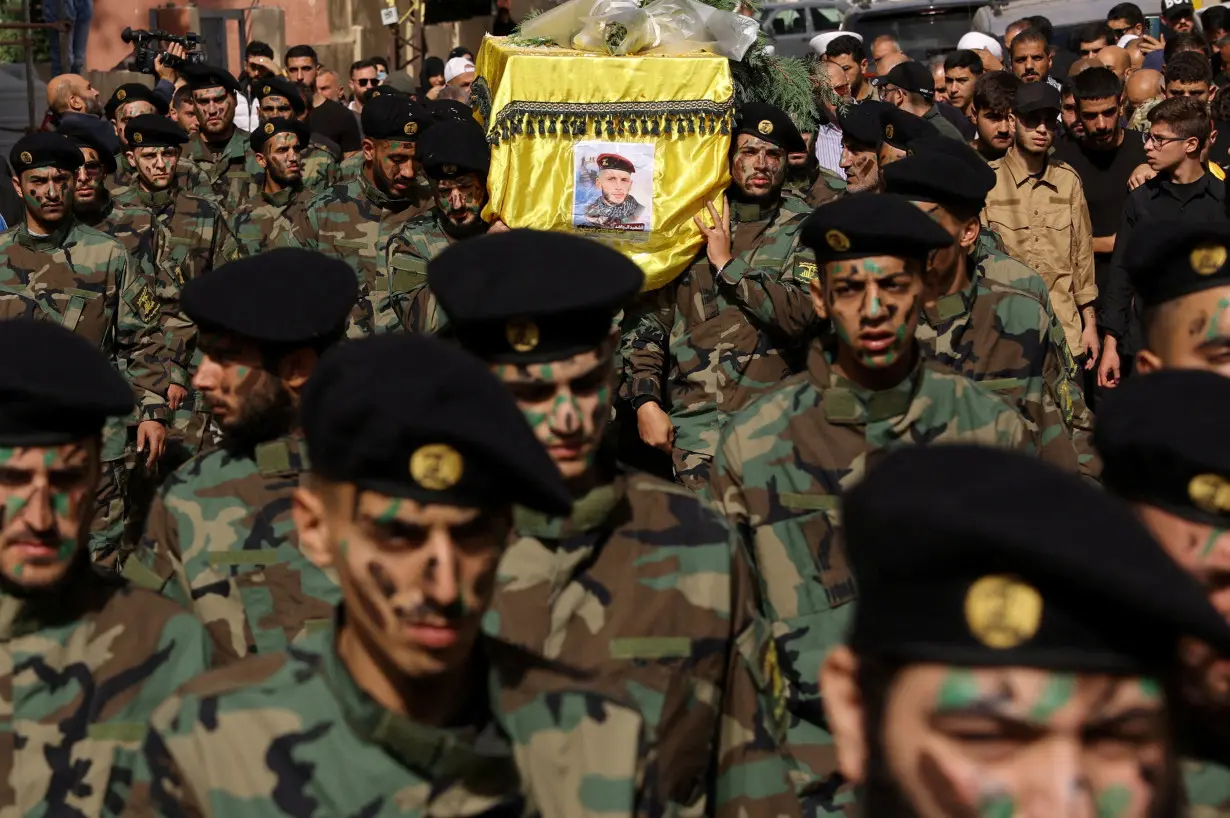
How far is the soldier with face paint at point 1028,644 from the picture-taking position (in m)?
2.37

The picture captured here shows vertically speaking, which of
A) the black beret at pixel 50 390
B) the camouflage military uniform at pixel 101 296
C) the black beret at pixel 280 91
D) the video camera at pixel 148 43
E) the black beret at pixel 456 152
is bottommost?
the video camera at pixel 148 43

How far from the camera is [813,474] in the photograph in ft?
19.2

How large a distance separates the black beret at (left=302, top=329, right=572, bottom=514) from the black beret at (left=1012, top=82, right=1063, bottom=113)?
8516 millimetres

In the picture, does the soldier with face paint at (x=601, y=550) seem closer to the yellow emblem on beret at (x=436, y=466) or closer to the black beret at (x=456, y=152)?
the yellow emblem on beret at (x=436, y=466)

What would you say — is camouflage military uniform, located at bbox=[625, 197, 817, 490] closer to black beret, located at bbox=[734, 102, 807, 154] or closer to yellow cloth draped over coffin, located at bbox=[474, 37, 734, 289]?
yellow cloth draped over coffin, located at bbox=[474, 37, 734, 289]

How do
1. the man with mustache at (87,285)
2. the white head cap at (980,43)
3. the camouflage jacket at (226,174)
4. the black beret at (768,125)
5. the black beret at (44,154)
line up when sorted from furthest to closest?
1. the white head cap at (980,43)
2. the camouflage jacket at (226,174)
3. the black beret at (44,154)
4. the man with mustache at (87,285)
5. the black beret at (768,125)

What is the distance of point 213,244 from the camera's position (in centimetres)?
1311

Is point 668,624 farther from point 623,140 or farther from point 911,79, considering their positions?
point 911,79

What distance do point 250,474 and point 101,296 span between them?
524cm

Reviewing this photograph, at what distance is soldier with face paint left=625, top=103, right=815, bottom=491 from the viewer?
8.92 meters

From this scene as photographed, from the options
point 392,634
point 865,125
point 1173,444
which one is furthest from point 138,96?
point 392,634

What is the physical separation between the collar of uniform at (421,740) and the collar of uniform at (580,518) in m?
1.35

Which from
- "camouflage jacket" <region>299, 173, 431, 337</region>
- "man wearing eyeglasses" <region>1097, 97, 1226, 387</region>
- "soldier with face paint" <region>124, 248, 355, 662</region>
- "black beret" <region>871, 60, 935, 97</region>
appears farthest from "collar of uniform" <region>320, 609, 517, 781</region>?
"black beret" <region>871, 60, 935, 97</region>

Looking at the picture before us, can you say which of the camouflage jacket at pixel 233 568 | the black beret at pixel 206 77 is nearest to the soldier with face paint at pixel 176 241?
the black beret at pixel 206 77
